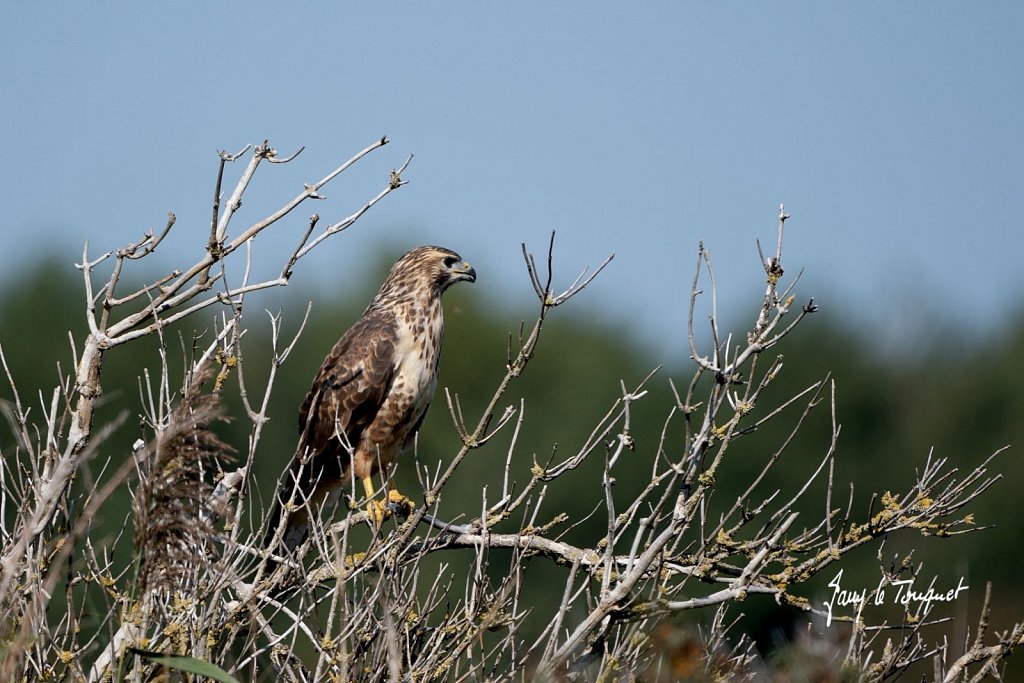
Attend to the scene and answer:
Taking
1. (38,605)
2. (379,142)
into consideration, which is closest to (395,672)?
(38,605)

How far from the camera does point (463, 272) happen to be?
6516 millimetres

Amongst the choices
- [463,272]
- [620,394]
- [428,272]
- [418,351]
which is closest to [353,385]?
[418,351]

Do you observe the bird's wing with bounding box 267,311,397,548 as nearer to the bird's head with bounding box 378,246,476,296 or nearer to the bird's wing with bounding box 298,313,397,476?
the bird's wing with bounding box 298,313,397,476

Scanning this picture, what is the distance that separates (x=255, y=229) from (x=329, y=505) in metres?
3.17

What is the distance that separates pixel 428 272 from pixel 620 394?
26.4 metres

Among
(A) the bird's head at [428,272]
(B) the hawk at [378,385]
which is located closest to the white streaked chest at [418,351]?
(B) the hawk at [378,385]

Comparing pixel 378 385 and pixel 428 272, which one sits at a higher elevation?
pixel 428 272

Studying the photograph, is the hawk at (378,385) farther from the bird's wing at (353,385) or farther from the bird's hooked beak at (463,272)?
the bird's hooked beak at (463,272)

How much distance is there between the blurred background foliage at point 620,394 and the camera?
2611cm

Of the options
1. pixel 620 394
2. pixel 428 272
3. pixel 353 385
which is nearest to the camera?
pixel 353 385

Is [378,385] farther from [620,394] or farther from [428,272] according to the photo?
[620,394]

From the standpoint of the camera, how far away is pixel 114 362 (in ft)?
88.3

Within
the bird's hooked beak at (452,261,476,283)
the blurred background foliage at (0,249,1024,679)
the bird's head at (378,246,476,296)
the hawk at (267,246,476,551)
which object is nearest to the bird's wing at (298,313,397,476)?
the hawk at (267,246,476,551)

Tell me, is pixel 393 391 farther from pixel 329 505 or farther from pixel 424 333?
pixel 329 505
